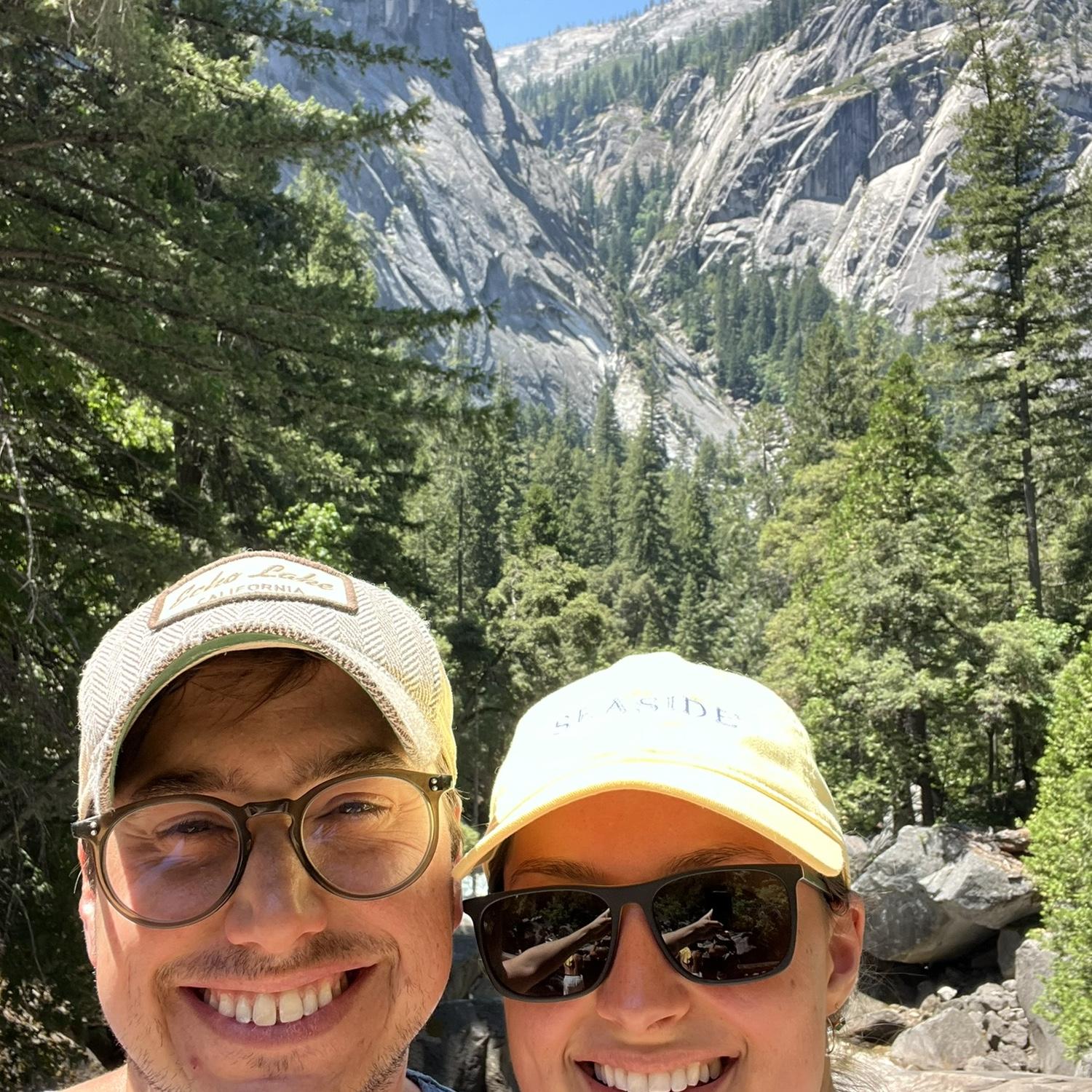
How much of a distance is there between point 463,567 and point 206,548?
33.1 meters

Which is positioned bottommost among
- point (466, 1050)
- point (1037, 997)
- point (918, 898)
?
point (1037, 997)

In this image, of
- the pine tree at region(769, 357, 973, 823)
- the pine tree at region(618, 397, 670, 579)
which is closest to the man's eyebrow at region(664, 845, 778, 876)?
the pine tree at region(769, 357, 973, 823)

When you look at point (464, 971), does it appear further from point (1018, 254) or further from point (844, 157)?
point (844, 157)

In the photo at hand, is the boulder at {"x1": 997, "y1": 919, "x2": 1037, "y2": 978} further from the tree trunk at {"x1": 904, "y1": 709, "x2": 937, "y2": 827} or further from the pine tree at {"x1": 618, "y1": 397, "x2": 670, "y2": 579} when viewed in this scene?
the pine tree at {"x1": 618, "y1": 397, "x2": 670, "y2": 579}

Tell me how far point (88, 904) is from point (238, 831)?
0.38m

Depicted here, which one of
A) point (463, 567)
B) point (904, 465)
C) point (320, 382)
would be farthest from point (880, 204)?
point (320, 382)

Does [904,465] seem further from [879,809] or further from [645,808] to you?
[645,808]

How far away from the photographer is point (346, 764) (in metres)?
1.49

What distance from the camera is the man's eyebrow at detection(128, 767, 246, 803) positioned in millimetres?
1439

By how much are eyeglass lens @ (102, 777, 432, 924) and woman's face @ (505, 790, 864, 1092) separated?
0.21m

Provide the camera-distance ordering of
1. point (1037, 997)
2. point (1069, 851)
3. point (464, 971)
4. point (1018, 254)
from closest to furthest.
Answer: point (464, 971) → point (1069, 851) → point (1037, 997) → point (1018, 254)

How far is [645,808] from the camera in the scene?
148 cm

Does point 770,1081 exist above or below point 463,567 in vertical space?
below

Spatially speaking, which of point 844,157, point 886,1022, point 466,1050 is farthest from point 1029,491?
point 844,157
